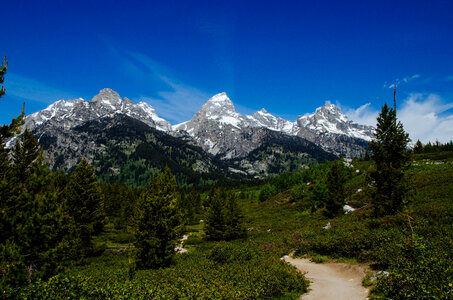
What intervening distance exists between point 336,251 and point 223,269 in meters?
10.7

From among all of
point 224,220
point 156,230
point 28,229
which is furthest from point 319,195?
point 28,229

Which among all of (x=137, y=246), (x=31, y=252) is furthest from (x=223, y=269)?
(x=31, y=252)

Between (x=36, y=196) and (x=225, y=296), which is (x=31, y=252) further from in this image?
(x=225, y=296)

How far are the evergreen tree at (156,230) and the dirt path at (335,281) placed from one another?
37.9ft

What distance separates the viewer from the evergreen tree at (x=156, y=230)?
20625mm

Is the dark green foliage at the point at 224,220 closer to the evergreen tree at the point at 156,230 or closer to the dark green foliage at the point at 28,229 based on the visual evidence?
the evergreen tree at the point at 156,230

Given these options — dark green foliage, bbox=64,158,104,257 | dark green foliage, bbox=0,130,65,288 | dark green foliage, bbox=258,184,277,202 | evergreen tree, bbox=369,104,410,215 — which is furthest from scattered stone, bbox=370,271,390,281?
dark green foliage, bbox=258,184,277,202

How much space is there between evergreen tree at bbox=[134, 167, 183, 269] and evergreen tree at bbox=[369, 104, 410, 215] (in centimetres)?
2171

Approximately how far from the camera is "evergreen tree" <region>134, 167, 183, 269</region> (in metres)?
20.6

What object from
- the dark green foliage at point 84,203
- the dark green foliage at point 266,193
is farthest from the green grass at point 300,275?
the dark green foliage at point 266,193

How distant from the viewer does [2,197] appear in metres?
11.9

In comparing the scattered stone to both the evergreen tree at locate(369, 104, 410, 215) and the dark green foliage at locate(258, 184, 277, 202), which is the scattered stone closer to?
the evergreen tree at locate(369, 104, 410, 215)

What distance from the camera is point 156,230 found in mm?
20859

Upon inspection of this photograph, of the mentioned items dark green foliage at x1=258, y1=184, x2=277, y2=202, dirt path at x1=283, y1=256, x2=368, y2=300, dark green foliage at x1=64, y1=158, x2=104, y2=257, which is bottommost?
dark green foliage at x1=258, y1=184, x2=277, y2=202
